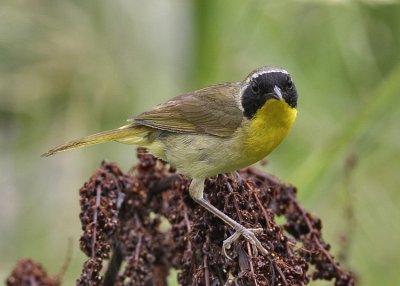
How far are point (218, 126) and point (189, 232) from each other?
48.4 inches

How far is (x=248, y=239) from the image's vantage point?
3016 millimetres

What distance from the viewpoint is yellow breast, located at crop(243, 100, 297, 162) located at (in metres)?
4.16

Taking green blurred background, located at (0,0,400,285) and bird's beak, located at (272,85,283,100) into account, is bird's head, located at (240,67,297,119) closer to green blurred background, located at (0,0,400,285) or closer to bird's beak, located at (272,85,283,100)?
bird's beak, located at (272,85,283,100)

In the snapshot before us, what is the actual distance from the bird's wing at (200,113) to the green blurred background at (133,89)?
0.90m

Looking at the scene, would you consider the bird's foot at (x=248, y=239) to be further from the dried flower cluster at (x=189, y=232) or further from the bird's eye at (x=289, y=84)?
the bird's eye at (x=289, y=84)

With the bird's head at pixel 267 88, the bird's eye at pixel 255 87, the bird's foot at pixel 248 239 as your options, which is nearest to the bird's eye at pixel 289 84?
the bird's head at pixel 267 88

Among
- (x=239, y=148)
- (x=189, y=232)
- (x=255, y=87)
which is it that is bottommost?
(x=189, y=232)

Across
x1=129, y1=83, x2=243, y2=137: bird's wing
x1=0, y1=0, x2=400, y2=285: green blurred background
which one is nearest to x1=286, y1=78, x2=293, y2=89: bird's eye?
x1=129, y1=83, x2=243, y2=137: bird's wing

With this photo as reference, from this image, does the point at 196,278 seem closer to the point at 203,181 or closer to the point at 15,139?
the point at 203,181

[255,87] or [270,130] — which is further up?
[255,87]

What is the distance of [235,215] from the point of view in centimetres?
319

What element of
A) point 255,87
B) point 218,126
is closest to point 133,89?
point 218,126

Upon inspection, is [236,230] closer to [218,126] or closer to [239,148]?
[239,148]

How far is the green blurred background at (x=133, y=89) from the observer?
19.1ft
